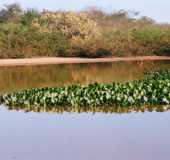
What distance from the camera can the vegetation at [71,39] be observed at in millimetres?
50406

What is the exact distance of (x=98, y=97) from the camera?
64.9ft

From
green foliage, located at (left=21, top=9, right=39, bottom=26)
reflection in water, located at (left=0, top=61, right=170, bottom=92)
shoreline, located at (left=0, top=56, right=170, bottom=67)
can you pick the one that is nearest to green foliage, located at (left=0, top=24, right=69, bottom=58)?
shoreline, located at (left=0, top=56, right=170, bottom=67)

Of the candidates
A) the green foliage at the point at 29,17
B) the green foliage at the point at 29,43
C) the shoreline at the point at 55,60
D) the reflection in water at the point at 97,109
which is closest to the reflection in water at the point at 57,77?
the reflection in water at the point at 97,109

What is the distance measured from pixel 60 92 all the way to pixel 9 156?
322 inches

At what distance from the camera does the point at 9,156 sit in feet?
40.2

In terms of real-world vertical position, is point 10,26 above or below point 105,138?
above

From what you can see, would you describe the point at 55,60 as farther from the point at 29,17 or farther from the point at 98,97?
the point at 98,97

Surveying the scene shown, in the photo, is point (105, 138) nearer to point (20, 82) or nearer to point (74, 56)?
point (20, 82)

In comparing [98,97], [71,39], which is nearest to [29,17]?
[71,39]

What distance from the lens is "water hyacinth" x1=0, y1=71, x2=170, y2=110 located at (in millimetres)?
19406

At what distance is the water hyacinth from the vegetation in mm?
29191

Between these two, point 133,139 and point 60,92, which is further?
point 60,92

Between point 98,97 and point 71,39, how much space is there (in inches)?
1333

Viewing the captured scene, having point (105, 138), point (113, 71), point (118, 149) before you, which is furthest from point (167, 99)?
point (113, 71)
